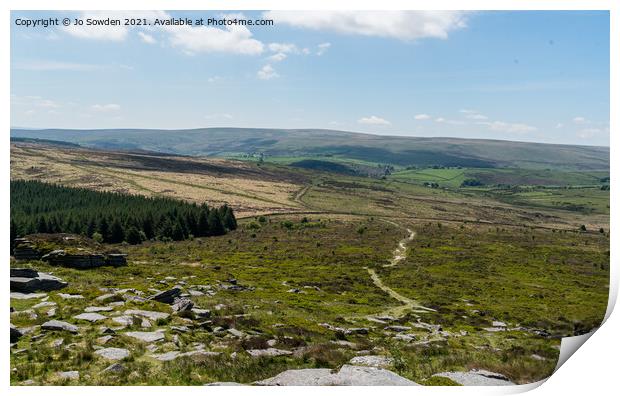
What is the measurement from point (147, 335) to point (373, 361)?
12.8 metres

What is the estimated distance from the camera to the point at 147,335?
2458 centimetres

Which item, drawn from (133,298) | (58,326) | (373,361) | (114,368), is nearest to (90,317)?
(58,326)

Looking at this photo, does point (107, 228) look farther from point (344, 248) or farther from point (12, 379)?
point (12, 379)

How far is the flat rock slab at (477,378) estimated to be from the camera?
22.3m

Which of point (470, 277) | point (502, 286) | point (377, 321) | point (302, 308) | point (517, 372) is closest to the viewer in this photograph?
point (517, 372)

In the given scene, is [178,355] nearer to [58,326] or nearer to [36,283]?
[58,326]

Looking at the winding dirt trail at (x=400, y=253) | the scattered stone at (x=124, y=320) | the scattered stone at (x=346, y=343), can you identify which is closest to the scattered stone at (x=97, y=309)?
the scattered stone at (x=124, y=320)

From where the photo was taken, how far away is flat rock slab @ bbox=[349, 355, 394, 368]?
2334cm

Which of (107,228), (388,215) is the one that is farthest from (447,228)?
(107,228)

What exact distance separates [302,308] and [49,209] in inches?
3378

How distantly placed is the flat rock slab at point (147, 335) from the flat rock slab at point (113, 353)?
5.11 ft

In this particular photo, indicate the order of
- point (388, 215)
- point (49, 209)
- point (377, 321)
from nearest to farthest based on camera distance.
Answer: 1. point (377, 321)
2. point (49, 209)
3. point (388, 215)

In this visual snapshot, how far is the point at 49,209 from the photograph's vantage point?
3937 inches
